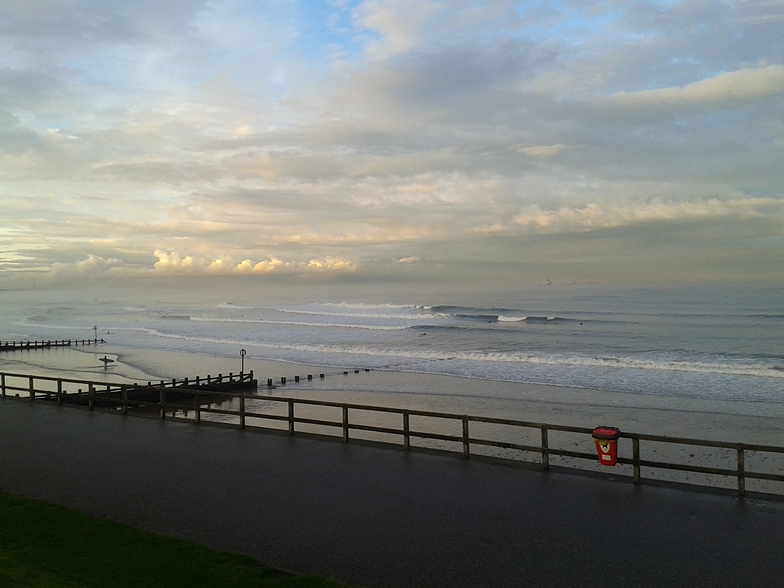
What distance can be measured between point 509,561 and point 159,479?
5.64 meters

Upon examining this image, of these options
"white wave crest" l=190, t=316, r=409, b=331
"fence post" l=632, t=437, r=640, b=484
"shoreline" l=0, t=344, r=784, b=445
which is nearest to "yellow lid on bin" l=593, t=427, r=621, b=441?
"fence post" l=632, t=437, r=640, b=484

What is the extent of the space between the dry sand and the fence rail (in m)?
0.38

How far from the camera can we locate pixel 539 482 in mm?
8508

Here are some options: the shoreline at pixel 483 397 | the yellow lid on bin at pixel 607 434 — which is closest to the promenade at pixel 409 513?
the yellow lid on bin at pixel 607 434

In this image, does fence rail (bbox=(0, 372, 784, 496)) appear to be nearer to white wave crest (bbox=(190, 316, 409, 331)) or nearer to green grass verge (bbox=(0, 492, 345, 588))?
green grass verge (bbox=(0, 492, 345, 588))

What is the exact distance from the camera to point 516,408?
834 inches

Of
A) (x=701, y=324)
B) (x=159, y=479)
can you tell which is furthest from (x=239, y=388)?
(x=701, y=324)

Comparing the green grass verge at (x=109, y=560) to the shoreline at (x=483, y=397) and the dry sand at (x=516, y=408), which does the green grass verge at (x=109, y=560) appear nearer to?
the dry sand at (x=516, y=408)

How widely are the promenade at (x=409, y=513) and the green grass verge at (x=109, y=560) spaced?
39 centimetres

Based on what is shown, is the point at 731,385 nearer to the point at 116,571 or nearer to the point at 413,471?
the point at 413,471

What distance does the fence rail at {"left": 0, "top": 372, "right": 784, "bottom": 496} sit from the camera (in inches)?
322

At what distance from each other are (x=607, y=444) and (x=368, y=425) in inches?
376

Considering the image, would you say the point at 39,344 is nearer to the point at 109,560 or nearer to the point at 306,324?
the point at 306,324

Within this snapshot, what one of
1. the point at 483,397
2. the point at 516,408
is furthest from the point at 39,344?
the point at 516,408
